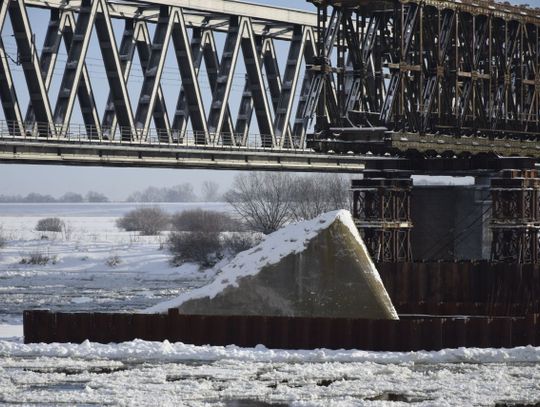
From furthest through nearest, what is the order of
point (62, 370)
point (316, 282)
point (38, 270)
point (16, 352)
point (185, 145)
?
point (38, 270)
point (185, 145)
point (316, 282)
point (16, 352)
point (62, 370)

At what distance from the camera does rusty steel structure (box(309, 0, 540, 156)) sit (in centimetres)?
5575

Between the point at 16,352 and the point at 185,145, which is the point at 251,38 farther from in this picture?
the point at 16,352

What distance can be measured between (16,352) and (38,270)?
1898 inches

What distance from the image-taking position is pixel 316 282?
41688 millimetres

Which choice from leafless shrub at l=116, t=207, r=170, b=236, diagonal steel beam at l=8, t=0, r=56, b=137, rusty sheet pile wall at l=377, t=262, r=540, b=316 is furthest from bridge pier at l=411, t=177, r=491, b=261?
leafless shrub at l=116, t=207, r=170, b=236

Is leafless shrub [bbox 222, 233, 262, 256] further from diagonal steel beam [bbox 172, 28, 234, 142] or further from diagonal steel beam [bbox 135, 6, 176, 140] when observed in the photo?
diagonal steel beam [bbox 135, 6, 176, 140]

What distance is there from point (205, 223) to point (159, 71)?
63137 millimetres

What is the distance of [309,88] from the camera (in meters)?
58.4

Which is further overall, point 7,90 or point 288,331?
point 7,90

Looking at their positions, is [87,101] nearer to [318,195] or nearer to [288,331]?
[288,331]

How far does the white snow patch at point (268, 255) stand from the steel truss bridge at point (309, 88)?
11.6 m

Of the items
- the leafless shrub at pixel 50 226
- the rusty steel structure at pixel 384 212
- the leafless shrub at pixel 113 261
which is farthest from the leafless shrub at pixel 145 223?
the rusty steel structure at pixel 384 212

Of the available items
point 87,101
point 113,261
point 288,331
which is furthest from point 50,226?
point 288,331

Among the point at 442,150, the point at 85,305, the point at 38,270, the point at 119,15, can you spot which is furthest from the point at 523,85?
the point at 38,270
